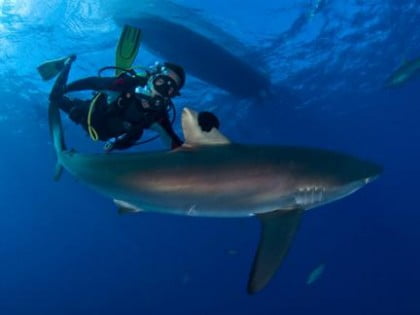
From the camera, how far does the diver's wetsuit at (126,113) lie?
16.0ft

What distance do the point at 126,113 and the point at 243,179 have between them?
2065 mm

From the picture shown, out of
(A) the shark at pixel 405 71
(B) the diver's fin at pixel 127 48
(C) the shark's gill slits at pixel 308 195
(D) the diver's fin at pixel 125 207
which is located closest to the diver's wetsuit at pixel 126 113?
(B) the diver's fin at pixel 127 48

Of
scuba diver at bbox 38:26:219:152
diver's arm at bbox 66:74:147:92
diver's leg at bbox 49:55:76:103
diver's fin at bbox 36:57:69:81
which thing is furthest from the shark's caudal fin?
diver's fin at bbox 36:57:69:81

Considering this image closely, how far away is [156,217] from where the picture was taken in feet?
222

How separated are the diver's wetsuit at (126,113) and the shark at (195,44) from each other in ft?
39.5

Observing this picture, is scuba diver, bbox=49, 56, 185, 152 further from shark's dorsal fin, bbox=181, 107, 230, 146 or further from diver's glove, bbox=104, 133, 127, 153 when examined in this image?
shark's dorsal fin, bbox=181, 107, 230, 146

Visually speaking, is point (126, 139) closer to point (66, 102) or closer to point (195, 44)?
point (66, 102)

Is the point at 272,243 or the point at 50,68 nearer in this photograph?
the point at 272,243

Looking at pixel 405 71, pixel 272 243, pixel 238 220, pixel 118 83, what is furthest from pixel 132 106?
pixel 238 220

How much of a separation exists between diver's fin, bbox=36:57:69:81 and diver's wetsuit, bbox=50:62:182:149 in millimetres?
1356

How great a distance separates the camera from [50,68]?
6781 millimetres

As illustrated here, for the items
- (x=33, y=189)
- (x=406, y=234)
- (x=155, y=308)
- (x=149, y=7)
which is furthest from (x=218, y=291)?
(x=149, y=7)

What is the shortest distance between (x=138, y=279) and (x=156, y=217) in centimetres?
1019

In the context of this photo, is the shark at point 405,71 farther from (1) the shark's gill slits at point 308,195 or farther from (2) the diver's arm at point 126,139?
(1) the shark's gill slits at point 308,195
